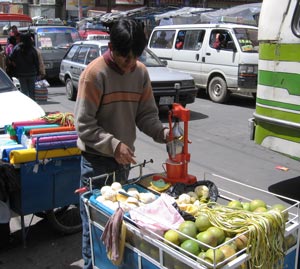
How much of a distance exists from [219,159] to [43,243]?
344 centimetres

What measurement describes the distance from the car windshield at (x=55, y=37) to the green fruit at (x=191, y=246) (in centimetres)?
1362

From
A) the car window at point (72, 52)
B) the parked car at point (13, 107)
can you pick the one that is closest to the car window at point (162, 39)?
the car window at point (72, 52)

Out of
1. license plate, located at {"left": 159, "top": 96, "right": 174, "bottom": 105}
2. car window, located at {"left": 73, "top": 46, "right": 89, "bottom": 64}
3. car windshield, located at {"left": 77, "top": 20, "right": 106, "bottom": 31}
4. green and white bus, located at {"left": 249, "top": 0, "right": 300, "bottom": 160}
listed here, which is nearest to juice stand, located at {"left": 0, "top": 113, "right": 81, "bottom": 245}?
green and white bus, located at {"left": 249, "top": 0, "right": 300, "bottom": 160}

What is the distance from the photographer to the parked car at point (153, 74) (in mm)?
9273

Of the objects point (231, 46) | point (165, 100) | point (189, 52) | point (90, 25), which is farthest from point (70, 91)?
point (90, 25)

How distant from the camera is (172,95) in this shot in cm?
939

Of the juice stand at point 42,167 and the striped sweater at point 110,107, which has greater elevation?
the striped sweater at point 110,107

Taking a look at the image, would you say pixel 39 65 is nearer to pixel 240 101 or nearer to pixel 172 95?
pixel 172 95

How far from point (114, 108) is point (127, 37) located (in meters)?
0.49

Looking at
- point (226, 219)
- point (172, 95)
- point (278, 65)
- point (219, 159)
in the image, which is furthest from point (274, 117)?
point (172, 95)

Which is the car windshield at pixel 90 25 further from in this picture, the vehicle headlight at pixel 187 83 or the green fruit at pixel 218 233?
the green fruit at pixel 218 233

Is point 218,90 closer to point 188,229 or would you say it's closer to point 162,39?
point 162,39

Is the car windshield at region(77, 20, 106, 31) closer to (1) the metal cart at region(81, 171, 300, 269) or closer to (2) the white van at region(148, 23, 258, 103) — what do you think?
(2) the white van at region(148, 23, 258, 103)

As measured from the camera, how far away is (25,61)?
9125 millimetres
